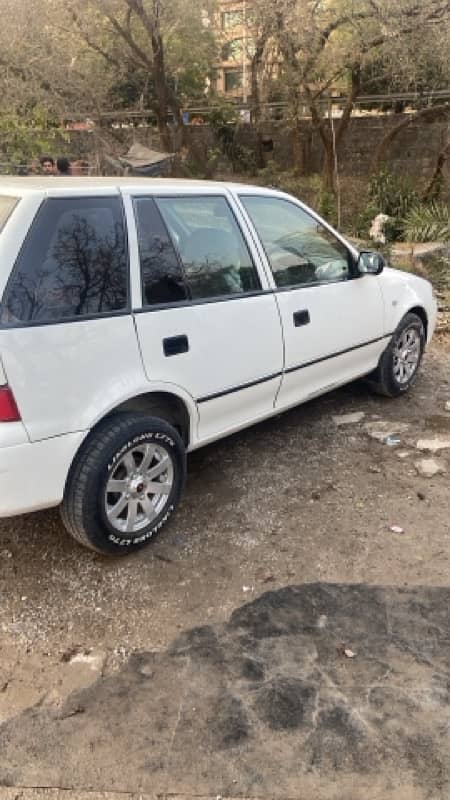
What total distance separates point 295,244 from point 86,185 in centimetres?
151

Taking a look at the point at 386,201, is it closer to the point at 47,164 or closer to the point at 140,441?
the point at 47,164

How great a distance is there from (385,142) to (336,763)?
14595 millimetres

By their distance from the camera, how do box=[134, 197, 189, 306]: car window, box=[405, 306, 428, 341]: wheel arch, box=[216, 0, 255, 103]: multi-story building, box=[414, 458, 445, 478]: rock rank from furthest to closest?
box=[216, 0, 255, 103]: multi-story building
box=[405, 306, 428, 341]: wheel arch
box=[414, 458, 445, 478]: rock
box=[134, 197, 189, 306]: car window

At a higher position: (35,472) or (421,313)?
(35,472)

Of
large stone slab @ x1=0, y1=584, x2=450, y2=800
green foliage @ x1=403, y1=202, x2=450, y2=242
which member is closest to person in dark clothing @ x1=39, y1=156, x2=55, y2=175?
green foliage @ x1=403, y1=202, x2=450, y2=242

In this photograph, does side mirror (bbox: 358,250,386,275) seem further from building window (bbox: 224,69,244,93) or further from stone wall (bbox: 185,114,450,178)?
building window (bbox: 224,69,244,93)

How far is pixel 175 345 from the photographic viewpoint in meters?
3.00

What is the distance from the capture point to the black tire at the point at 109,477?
273 centimetres

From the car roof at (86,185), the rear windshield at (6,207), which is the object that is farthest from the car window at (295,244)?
the rear windshield at (6,207)

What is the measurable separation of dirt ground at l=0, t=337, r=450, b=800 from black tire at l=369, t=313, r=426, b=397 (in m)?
0.55

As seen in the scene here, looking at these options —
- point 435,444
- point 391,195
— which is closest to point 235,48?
point 391,195

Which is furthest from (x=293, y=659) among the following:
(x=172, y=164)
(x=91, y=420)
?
(x=172, y=164)

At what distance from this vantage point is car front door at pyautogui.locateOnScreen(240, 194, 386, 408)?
12.1ft

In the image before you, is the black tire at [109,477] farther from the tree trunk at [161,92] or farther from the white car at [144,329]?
the tree trunk at [161,92]
